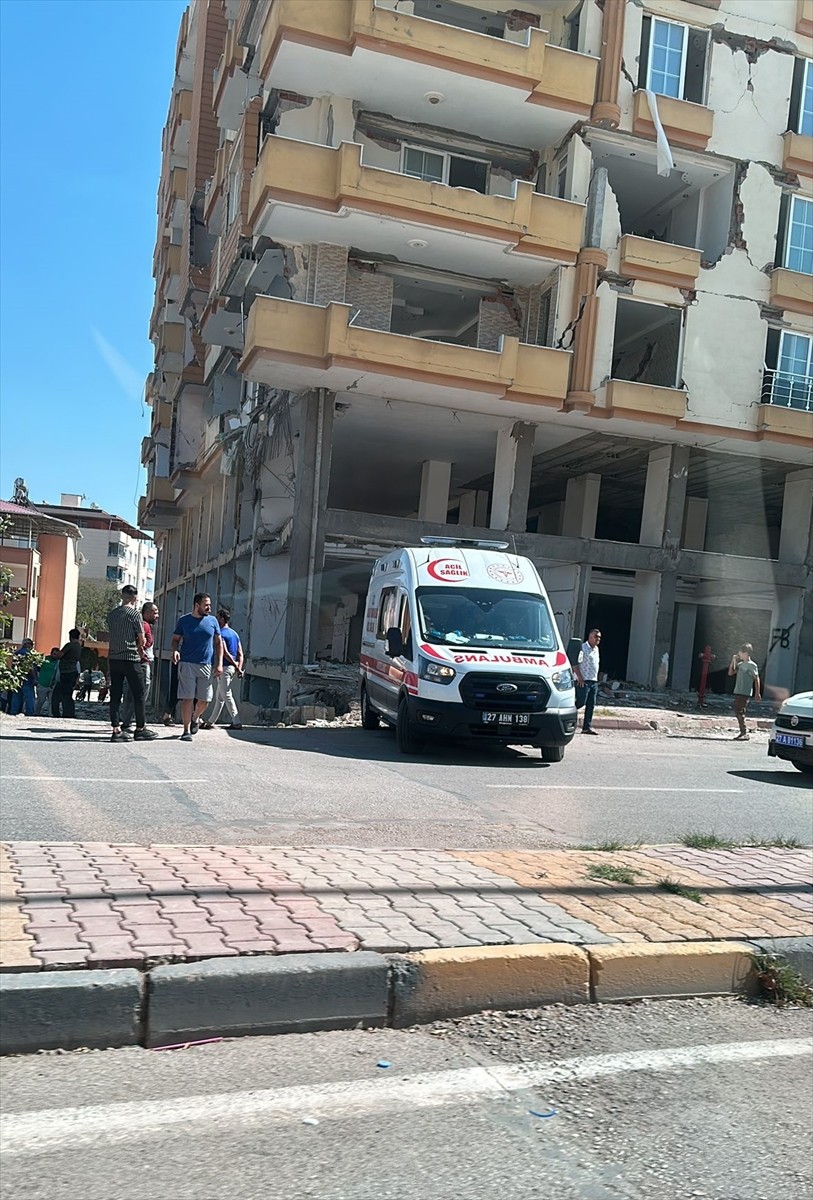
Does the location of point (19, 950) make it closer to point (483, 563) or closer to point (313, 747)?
point (313, 747)

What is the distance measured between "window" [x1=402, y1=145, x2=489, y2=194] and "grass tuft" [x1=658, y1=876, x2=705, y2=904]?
19995 millimetres

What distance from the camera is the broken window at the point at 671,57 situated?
23031 millimetres

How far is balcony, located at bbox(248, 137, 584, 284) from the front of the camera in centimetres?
1961

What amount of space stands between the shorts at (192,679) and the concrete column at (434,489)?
17.1 m

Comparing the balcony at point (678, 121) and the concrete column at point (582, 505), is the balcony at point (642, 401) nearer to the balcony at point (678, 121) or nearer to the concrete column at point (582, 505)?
the balcony at point (678, 121)

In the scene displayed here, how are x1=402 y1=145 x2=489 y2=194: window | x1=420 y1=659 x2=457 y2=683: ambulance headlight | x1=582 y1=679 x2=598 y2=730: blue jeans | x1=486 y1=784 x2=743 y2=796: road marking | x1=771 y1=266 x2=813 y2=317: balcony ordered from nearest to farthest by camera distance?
x1=486 y1=784 x2=743 y2=796: road marking < x1=420 y1=659 x2=457 y2=683: ambulance headlight < x1=582 y1=679 x2=598 y2=730: blue jeans < x1=402 y1=145 x2=489 y2=194: window < x1=771 y1=266 x2=813 y2=317: balcony

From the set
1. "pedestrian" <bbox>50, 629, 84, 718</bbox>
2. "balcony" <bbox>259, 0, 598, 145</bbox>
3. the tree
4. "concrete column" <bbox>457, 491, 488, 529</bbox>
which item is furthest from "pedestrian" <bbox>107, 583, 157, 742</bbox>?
the tree

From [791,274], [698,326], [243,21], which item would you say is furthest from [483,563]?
[243,21]

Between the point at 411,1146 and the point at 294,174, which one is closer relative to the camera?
the point at 411,1146

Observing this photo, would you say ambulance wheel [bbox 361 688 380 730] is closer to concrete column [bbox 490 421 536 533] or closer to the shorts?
the shorts

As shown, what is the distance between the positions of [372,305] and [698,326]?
26.6 feet

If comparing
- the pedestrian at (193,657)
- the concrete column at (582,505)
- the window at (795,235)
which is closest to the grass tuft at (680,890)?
the pedestrian at (193,657)

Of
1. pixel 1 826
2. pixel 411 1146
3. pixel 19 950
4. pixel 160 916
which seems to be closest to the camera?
pixel 411 1146

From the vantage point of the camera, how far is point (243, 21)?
80.8 feet
